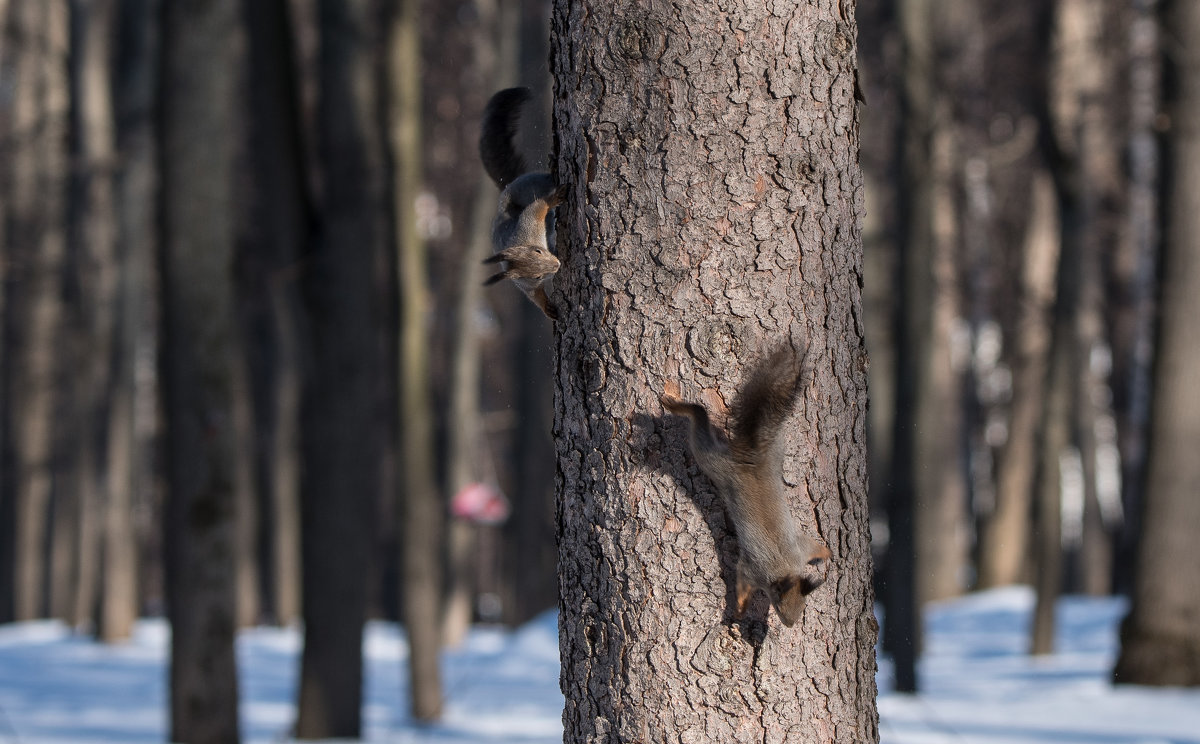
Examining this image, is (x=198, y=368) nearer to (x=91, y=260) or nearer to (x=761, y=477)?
(x=761, y=477)

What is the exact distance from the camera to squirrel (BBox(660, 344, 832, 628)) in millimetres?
2113

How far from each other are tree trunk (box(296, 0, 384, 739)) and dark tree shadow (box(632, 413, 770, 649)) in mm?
5793

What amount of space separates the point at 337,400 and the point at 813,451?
230 inches

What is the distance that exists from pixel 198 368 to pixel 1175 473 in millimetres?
5805

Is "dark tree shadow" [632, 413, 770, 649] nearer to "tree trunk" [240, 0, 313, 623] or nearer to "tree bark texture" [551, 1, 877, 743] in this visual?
"tree bark texture" [551, 1, 877, 743]

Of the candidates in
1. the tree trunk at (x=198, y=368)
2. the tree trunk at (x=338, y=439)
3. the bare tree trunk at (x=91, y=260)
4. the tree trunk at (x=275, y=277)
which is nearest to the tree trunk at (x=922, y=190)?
the tree trunk at (x=338, y=439)

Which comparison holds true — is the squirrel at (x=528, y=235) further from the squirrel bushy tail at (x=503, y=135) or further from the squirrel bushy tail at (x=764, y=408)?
the squirrel bushy tail at (x=764, y=408)

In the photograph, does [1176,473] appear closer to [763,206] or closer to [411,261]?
[411,261]

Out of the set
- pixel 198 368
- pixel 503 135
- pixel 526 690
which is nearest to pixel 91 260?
pixel 526 690

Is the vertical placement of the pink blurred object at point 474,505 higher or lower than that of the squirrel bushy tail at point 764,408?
lower

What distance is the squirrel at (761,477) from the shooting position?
6.93 feet

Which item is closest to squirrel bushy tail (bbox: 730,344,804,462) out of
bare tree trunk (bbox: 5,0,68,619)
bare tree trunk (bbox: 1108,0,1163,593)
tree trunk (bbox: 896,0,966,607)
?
tree trunk (bbox: 896,0,966,607)

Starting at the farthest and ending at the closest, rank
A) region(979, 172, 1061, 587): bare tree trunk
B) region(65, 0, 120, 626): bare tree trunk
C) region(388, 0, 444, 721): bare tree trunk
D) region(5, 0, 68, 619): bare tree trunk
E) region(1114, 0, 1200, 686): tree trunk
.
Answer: region(5, 0, 68, 619): bare tree trunk
region(979, 172, 1061, 587): bare tree trunk
region(65, 0, 120, 626): bare tree trunk
region(388, 0, 444, 721): bare tree trunk
region(1114, 0, 1200, 686): tree trunk

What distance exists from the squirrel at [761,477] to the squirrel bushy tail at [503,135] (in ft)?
2.60
